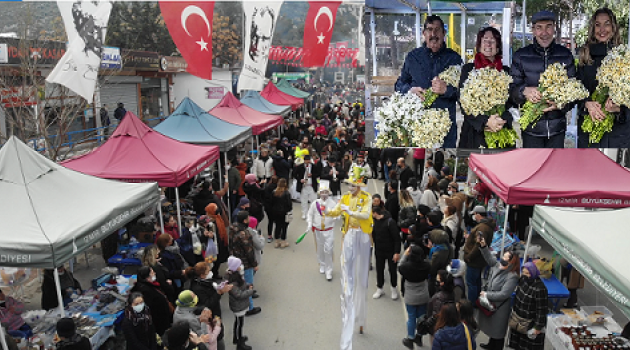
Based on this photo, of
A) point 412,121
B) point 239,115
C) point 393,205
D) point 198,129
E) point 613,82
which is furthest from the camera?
point 239,115

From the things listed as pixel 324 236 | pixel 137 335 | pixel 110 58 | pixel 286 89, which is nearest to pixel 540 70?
pixel 137 335

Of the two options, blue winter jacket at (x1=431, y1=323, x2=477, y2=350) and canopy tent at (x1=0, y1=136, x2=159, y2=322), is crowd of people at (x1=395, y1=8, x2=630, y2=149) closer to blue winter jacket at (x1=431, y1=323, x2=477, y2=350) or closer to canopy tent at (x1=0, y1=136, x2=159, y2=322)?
blue winter jacket at (x1=431, y1=323, x2=477, y2=350)

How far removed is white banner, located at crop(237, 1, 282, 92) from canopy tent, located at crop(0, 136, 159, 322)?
281cm

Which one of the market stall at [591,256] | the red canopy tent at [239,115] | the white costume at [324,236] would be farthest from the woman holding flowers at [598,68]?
the red canopy tent at [239,115]

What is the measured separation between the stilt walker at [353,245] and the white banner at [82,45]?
3.43 metres

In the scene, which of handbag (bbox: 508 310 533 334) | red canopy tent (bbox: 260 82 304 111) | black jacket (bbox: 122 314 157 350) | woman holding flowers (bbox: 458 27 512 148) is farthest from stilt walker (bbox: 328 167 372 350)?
red canopy tent (bbox: 260 82 304 111)

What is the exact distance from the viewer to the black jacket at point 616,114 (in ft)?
8.69

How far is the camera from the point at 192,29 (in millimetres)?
6094

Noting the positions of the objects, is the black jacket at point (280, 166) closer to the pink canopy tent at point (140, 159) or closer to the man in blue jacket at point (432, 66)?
the pink canopy tent at point (140, 159)

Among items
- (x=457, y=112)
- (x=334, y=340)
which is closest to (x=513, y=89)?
(x=457, y=112)

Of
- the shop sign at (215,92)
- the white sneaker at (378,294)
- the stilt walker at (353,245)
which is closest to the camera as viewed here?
the stilt walker at (353,245)

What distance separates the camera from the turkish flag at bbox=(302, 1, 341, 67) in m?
6.71

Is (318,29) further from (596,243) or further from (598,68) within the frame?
(598,68)

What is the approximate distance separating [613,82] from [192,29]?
4.89m
